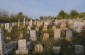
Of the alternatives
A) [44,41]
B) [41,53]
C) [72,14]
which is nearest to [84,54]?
[41,53]

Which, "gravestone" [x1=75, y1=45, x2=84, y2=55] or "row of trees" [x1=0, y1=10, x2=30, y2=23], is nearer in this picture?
"gravestone" [x1=75, y1=45, x2=84, y2=55]

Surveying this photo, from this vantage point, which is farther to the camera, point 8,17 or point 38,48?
point 8,17

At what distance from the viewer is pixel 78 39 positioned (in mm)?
14594

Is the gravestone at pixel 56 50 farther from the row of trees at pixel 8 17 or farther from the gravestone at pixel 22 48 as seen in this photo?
the row of trees at pixel 8 17

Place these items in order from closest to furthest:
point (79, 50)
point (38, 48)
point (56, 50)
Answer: point (79, 50) → point (56, 50) → point (38, 48)

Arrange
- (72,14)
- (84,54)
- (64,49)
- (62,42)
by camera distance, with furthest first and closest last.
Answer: (72,14), (62,42), (64,49), (84,54)

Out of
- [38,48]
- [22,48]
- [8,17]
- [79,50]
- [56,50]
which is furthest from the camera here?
[8,17]

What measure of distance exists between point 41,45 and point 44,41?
1.43 meters

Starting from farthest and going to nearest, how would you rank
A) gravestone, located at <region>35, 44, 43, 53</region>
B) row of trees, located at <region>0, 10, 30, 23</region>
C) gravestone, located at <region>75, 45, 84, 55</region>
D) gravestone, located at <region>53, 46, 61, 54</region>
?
row of trees, located at <region>0, 10, 30, 23</region> → gravestone, located at <region>35, 44, 43, 53</region> → gravestone, located at <region>53, 46, 61, 54</region> → gravestone, located at <region>75, 45, 84, 55</region>

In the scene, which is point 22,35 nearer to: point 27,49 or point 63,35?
point 63,35

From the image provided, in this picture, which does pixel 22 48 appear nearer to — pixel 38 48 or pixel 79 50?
pixel 38 48

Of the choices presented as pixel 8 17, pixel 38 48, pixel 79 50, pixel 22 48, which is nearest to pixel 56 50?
pixel 38 48

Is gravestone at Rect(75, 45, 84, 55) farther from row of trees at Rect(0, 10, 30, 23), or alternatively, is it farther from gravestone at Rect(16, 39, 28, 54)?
row of trees at Rect(0, 10, 30, 23)

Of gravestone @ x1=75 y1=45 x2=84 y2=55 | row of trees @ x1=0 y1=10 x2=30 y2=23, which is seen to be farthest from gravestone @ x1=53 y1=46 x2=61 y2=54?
row of trees @ x1=0 y1=10 x2=30 y2=23
